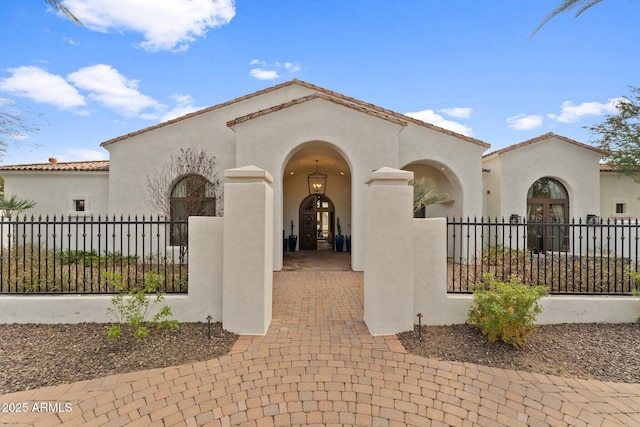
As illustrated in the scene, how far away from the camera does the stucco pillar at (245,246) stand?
16.6 ft

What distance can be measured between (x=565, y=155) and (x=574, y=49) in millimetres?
5726

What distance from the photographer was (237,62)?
40.5ft

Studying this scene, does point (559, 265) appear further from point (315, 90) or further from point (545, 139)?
point (315, 90)

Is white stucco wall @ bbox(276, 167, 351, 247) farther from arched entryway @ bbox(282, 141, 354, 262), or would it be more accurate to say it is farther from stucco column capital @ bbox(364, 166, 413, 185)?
stucco column capital @ bbox(364, 166, 413, 185)

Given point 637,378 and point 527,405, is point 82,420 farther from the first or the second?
point 637,378

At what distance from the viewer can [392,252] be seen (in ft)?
16.7

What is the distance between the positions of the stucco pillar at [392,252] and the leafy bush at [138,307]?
3514 millimetres

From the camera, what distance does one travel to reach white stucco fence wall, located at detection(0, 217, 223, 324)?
17.4ft

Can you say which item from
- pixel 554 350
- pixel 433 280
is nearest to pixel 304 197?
pixel 433 280

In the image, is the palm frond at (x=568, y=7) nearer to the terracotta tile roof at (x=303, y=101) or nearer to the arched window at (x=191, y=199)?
the terracotta tile roof at (x=303, y=101)

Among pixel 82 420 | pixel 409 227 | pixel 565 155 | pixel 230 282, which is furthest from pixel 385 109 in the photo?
pixel 82 420

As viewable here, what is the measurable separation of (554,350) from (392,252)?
2854mm

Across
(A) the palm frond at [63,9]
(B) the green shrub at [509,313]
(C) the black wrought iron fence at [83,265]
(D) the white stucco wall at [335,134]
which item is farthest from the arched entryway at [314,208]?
(B) the green shrub at [509,313]

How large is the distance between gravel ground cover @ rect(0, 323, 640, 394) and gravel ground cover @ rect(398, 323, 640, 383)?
0.04ft
